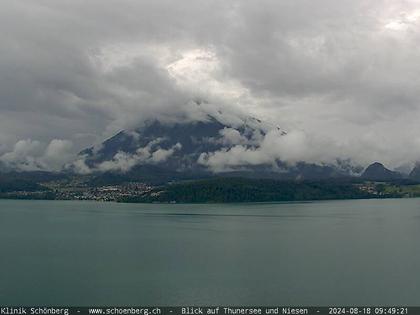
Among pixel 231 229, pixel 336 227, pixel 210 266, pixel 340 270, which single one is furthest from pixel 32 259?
pixel 336 227

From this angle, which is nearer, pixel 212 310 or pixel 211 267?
pixel 212 310

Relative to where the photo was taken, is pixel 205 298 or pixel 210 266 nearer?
pixel 205 298

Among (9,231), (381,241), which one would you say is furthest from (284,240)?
(9,231)

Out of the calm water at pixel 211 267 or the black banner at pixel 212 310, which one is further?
the calm water at pixel 211 267

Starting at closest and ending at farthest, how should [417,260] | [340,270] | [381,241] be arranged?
1. [340,270]
2. [417,260]
3. [381,241]

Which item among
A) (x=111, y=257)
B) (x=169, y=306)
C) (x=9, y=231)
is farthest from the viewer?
(x=9, y=231)

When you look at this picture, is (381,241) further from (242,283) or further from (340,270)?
(242,283)

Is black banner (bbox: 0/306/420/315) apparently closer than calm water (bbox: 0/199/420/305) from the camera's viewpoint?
Yes
